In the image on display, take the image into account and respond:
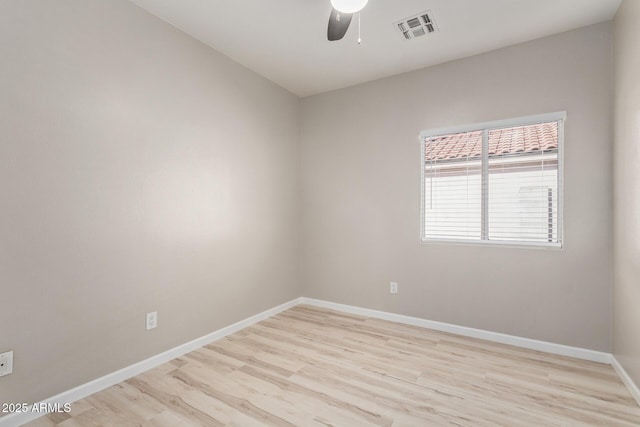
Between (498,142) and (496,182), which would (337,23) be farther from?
(496,182)

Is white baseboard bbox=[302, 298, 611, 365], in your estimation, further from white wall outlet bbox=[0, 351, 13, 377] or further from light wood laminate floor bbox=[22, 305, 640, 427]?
white wall outlet bbox=[0, 351, 13, 377]

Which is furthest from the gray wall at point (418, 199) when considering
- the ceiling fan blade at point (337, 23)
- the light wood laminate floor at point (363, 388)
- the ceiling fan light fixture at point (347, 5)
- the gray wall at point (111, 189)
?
the ceiling fan light fixture at point (347, 5)

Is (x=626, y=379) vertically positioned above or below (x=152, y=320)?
below

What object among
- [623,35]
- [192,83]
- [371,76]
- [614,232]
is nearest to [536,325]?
[614,232]

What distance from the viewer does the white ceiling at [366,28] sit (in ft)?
7.52

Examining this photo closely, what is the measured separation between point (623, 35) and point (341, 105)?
251 cm

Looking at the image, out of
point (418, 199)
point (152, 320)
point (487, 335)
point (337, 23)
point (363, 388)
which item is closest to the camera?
point (337, 23)

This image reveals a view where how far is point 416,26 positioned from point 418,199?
1.62 metres

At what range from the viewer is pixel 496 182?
116 inches

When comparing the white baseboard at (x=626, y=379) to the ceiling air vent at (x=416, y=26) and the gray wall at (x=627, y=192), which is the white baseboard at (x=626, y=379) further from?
the ceiling air vent at (x=416, y=26)

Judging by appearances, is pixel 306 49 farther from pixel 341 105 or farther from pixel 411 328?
pixel 411 328

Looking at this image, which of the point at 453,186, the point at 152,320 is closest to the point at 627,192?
the point at 453,186

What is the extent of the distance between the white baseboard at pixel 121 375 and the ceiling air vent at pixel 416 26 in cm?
316

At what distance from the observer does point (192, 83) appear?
2.71 m
